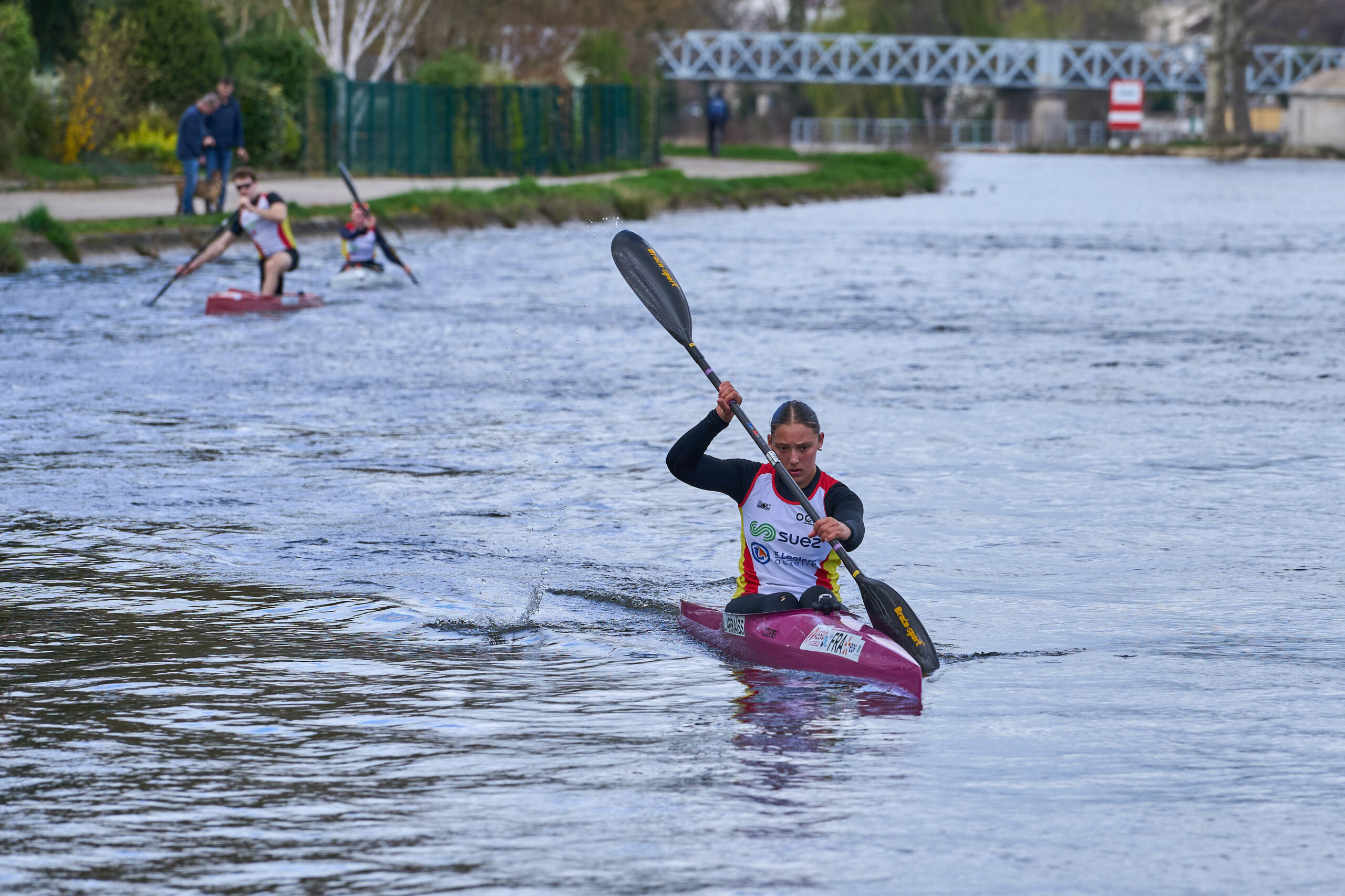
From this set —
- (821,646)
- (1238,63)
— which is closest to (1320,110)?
(1238,63)

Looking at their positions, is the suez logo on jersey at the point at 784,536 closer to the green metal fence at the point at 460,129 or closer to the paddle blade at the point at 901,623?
the paddle blade at the point at 901,623

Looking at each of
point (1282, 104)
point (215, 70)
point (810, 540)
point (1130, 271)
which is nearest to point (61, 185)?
point (215, 70)

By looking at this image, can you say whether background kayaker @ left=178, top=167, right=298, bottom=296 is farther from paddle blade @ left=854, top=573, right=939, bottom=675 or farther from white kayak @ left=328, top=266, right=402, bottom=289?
paddle blade @ left=854, top=573, right=939, bottom=675

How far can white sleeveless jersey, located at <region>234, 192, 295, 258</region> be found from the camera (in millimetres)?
20328

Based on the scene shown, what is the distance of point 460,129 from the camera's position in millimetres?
42219

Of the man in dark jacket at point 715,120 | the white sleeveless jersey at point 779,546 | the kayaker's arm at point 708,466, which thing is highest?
the man in dark jacket at point 715,120

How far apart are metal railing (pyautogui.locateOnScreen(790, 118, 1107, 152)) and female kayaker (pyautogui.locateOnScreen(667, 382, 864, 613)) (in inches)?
3138

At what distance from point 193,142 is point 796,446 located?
66.7 ft

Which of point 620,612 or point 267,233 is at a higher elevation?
point 267,233

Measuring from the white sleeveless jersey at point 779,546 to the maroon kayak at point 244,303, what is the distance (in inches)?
510

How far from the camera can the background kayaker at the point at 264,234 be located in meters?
19.8

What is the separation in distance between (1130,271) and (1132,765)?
2259 centimetres

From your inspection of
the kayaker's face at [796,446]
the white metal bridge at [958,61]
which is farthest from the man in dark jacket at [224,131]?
the white metal bridge at [958,61]

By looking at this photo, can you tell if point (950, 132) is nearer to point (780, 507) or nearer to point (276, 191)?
point (276, 191)
